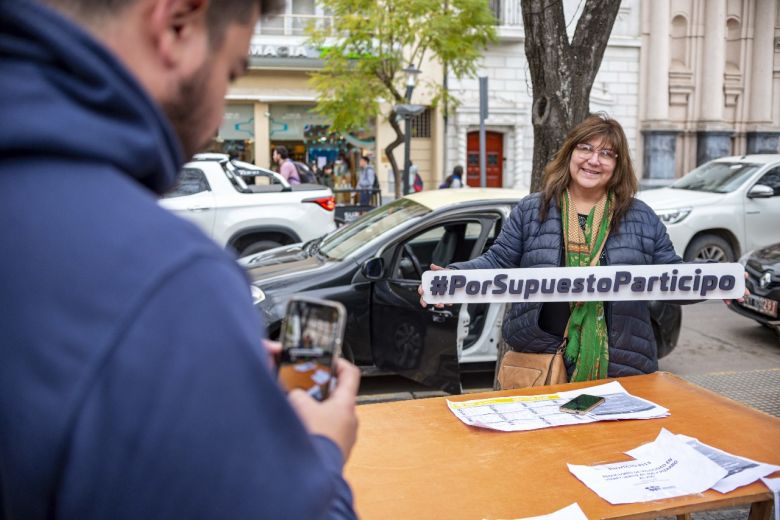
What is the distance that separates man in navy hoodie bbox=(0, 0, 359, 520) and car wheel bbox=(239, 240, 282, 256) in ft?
32.0

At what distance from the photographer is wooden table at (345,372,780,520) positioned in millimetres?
2102

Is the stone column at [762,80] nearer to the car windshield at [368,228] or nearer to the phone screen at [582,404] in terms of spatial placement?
the car windshield at [368,228]

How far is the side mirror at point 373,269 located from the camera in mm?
5680

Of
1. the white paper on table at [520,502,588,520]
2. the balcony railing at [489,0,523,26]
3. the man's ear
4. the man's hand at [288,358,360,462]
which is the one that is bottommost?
the white paper on table at [520,502,588,520]

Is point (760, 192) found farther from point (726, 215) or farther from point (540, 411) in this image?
point (540, 411)

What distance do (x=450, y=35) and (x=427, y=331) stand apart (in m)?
12.8

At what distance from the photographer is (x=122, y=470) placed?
0.76 meters

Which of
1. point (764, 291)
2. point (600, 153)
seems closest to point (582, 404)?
point (600, 153)

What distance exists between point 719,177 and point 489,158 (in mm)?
13251

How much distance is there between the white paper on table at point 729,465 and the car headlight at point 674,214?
28.4ft

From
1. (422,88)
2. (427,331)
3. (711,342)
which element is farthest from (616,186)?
(422,88)

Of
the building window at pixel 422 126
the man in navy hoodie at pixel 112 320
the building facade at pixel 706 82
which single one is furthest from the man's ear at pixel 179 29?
the building facade at pixel 706 82

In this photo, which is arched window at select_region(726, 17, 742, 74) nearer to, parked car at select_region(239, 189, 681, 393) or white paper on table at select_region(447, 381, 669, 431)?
parked car at select_region(239, 189, 681, 393)

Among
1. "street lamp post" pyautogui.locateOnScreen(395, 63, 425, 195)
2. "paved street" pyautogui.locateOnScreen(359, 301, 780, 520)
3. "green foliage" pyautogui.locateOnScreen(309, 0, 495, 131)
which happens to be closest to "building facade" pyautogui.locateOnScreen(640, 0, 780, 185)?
"green foliage" pyautogui.locateOnScreen(309, 0, 495, 131)
